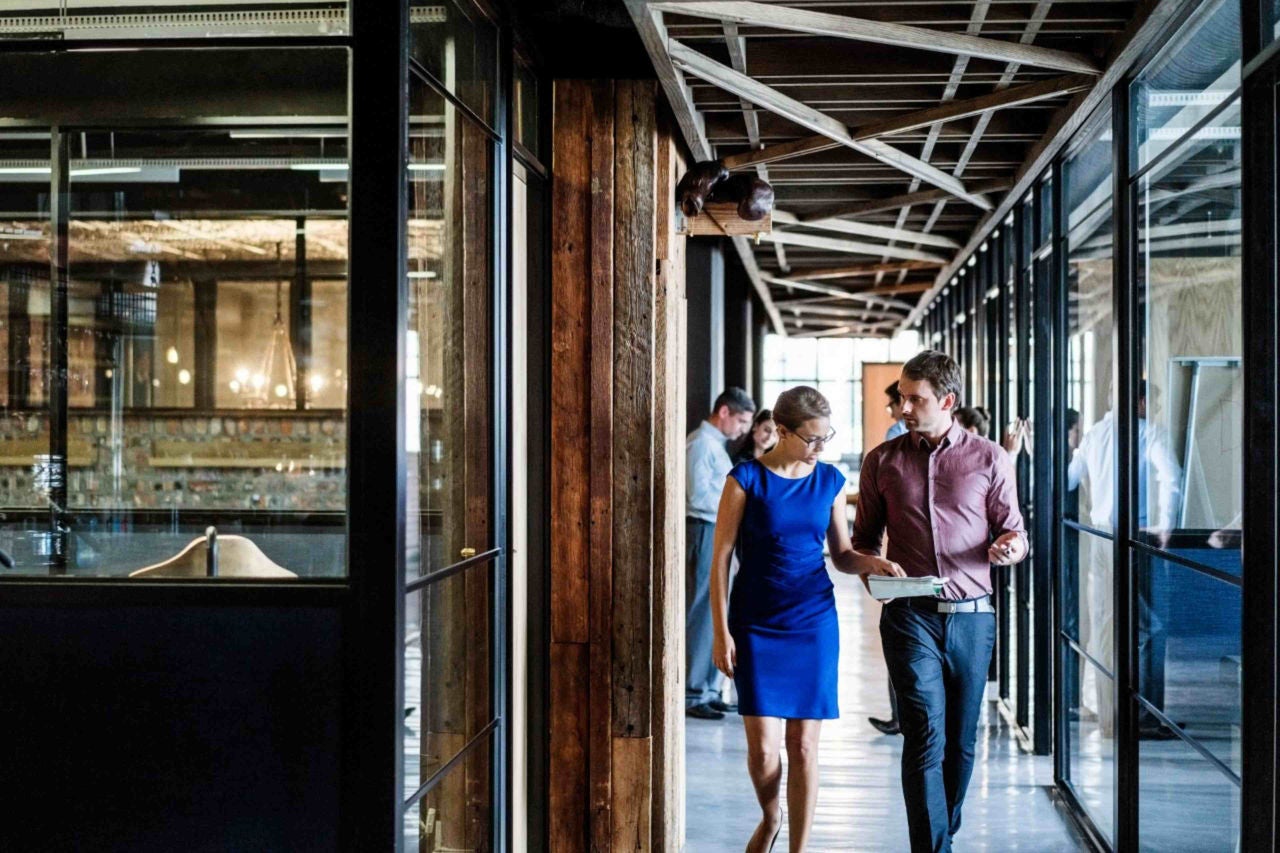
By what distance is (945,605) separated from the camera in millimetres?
4395

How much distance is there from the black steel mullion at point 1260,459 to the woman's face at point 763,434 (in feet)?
15.6

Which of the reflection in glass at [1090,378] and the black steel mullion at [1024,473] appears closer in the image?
the reflection in glass at [1090,378]

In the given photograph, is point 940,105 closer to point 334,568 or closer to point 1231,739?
point 1231,739

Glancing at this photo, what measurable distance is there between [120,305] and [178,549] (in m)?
7.45

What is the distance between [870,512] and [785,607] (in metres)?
0.61

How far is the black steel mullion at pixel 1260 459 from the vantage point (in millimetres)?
3217

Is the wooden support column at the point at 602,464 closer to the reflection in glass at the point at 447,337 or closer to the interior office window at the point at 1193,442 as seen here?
the reflection in glass at the point at 447,337

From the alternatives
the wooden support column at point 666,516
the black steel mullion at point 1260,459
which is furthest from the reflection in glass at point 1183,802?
the wooden support column at point 666,516

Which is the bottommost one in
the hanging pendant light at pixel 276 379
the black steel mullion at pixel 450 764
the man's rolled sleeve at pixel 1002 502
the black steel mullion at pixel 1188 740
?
the black steel mullion at pixel 1188 740

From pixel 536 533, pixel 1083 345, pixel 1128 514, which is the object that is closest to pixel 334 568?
pixel 536 533

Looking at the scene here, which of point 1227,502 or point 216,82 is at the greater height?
point 216,82

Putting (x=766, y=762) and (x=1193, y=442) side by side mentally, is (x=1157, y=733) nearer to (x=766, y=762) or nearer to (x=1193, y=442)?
(x=1193, y=442)

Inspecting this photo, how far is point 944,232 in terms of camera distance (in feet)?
33.1

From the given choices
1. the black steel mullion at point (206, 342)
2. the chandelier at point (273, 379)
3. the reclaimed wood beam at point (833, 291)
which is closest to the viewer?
the chandelier at point (273, 379)
